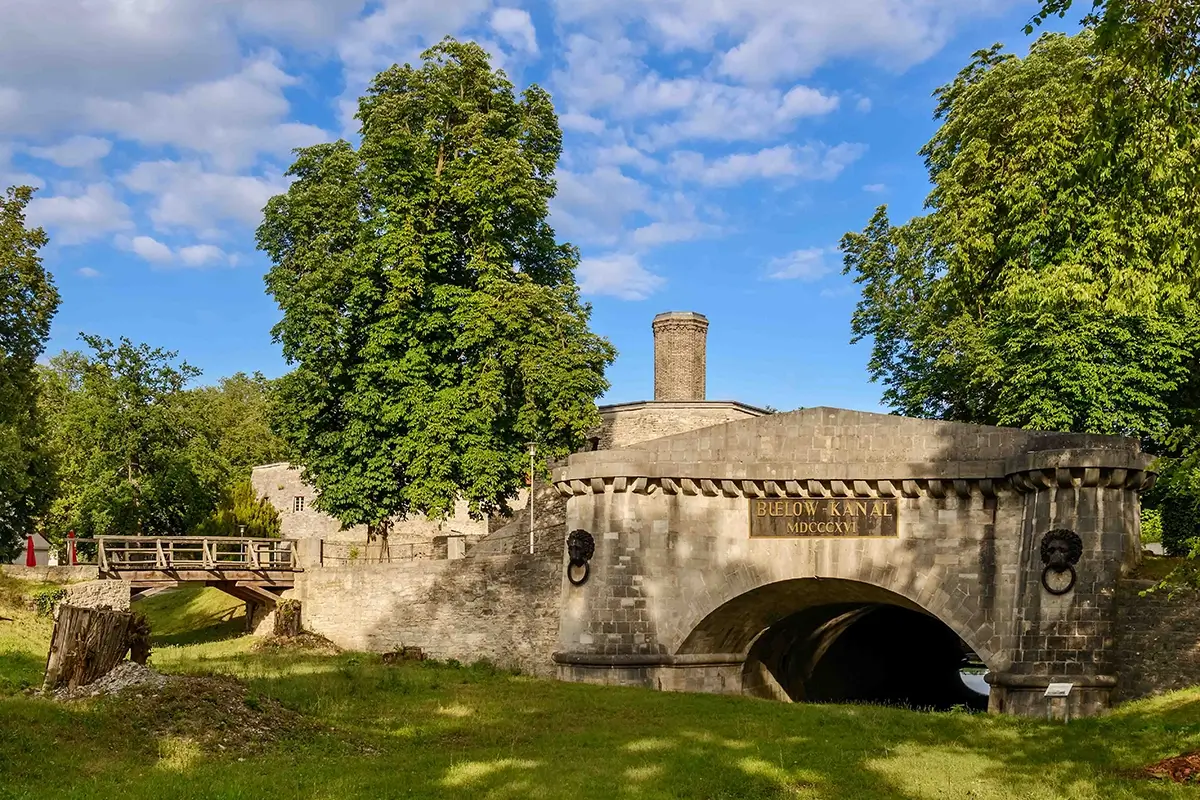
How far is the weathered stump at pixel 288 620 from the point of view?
Answer: 98.2 ft

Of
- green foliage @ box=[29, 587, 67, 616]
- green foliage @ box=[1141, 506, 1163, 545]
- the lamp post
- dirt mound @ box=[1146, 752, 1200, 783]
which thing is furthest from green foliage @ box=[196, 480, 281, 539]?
dirt mound @ box=[1146, 752, 1200, 783]

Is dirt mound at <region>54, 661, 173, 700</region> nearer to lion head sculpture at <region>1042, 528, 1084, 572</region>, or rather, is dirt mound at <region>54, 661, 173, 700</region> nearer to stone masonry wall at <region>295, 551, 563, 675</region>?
stone masonry wall at <region>295, 551, 563, 675</region>

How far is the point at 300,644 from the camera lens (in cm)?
2911

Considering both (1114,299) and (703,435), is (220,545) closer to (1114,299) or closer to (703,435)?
(703,435)

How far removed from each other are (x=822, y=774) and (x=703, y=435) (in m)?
9.50

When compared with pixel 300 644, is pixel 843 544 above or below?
above

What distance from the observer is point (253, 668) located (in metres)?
24.3

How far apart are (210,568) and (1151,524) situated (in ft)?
79.1

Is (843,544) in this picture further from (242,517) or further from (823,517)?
(242,517)

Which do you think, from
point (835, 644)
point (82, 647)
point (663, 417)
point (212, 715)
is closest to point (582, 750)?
point (212, 715)

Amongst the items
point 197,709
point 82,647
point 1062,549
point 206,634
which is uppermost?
point 1062,549

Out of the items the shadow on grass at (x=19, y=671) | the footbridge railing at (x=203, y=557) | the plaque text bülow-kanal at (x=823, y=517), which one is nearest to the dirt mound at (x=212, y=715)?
the shadow on grass at (x=19, y=671)

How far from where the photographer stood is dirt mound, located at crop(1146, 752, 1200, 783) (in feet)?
42.0

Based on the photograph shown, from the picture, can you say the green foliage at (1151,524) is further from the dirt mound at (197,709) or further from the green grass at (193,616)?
the green grass at (193,616)
